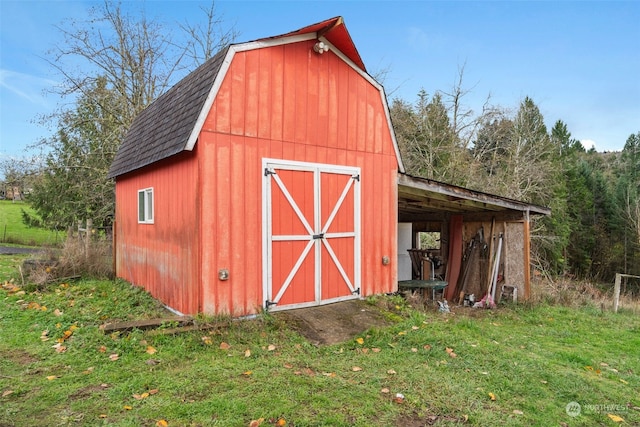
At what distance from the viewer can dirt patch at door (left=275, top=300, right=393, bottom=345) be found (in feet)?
16.3

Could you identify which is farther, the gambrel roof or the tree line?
the tree line

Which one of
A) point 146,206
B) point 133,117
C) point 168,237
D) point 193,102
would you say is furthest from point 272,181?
point 133,117

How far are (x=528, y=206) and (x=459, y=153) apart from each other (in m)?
9.57

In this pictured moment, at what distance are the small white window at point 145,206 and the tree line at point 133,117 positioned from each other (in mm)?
8882

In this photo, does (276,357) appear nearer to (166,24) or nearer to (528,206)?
(528,206)

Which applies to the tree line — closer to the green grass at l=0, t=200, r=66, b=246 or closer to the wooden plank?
the green grass at l=0, t=200, r=66, b=246

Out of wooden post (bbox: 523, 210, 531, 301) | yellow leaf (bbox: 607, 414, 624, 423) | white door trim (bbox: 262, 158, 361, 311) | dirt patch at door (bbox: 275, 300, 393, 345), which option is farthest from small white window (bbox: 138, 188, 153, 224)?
wooden post (bbox: 523, 210, 531, 301)

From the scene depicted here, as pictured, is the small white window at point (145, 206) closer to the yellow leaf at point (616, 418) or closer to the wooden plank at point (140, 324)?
the wooden plank at point (140, 324)

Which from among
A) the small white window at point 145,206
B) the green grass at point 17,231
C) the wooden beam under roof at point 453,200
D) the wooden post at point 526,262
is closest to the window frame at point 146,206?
the small white window at point 145,206

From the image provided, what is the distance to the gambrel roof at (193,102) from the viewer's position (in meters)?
5.04

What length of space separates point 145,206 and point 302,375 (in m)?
5.03

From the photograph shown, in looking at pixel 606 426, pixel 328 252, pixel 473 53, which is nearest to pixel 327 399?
pixel 606 426

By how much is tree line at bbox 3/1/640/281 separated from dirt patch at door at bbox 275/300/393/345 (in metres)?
12.6

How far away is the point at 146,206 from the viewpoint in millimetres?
7102
